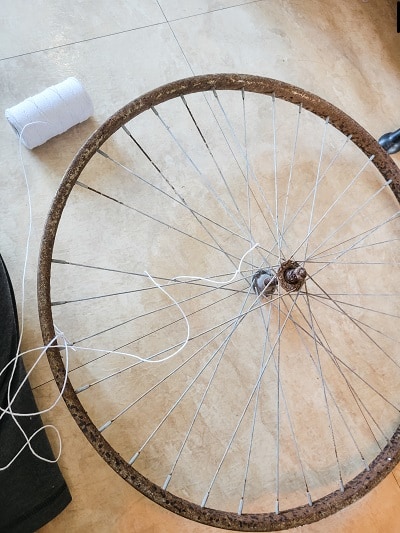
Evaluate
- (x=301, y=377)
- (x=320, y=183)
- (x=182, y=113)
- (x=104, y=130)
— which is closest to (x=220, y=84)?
(x=104, y=130)

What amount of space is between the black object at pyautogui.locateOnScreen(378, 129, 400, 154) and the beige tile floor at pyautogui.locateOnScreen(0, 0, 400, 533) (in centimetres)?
5

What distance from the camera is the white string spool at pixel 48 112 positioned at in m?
1.04

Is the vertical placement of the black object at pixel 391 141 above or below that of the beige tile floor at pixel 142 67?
below

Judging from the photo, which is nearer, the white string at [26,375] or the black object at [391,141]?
the white string at [26,375]

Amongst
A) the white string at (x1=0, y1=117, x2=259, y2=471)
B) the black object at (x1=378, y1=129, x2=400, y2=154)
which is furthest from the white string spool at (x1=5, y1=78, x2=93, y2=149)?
the black object at (x1=378, y1=129, x2=400, y2=154)

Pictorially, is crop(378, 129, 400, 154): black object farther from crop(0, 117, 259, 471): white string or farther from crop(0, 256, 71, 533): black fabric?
crop(0, 256, 71, 533): black fabric

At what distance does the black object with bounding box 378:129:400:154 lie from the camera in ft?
3.94

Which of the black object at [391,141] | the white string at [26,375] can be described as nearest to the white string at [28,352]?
the white string at [26,375]

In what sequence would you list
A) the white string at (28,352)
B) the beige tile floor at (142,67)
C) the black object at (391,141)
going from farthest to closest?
1. the black object at (391,141)
2. the beige tile floor at (142,67)
3. the white string at (28,352)

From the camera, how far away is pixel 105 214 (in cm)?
109

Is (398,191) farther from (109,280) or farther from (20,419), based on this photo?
(20,419)

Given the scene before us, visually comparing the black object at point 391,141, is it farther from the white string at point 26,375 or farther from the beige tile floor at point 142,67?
the white string at point 26,375

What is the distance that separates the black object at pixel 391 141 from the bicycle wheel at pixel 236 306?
0.06 metres

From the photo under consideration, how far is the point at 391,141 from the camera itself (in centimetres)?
121
